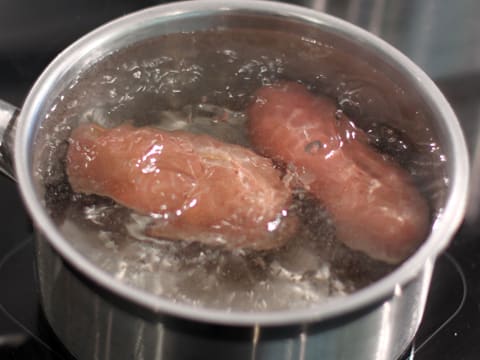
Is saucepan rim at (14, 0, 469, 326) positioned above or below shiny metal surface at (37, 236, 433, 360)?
above

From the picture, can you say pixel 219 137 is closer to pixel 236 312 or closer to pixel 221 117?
pixel 221 117

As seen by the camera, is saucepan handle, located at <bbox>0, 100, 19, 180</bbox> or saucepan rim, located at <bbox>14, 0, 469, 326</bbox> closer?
saucepan rim, located at <bbox>14, 0, 469, 326</bbox>

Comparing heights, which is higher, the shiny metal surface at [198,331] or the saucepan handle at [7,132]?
the saucepan handle at [7,132]

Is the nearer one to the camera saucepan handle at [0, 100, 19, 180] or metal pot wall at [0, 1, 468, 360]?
metal pot wall at [0, 1, 468, 360]

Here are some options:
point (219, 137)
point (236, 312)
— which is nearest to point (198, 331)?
point (236, 312)

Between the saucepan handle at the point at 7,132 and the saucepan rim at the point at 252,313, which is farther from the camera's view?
the saucepan handle at the point at 7,132

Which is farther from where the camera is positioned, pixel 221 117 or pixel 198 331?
pixel 221 117
